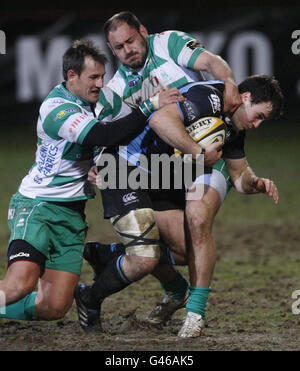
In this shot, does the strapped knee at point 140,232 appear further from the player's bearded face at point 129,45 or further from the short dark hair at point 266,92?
the player's bearded face at point 129,45

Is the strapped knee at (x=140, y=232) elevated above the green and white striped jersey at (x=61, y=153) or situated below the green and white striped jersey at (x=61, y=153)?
below

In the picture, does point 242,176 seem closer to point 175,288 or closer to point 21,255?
point 175,288

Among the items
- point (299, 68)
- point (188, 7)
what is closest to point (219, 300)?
point (299, 68)

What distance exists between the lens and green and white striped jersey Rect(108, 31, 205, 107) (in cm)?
554

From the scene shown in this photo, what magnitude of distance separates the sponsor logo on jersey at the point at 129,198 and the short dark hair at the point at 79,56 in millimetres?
878

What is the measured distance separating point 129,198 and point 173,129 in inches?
25.2

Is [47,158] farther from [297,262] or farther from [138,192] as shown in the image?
[297,262]

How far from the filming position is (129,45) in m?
5.58

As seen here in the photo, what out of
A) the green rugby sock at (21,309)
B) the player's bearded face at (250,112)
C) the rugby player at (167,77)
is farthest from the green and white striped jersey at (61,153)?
the player's bearded face at (250,112)

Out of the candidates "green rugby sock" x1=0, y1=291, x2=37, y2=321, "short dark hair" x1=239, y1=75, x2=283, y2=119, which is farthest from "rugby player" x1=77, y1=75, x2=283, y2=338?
"green rugby sock" x1=0, y1=291, x2=37, y2=321

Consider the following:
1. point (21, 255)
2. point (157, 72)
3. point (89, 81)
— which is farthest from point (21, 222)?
point (157, 72)

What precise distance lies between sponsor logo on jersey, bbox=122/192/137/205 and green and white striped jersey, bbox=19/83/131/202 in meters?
0.27

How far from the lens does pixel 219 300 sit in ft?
19.6

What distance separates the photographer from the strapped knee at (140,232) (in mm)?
4961
